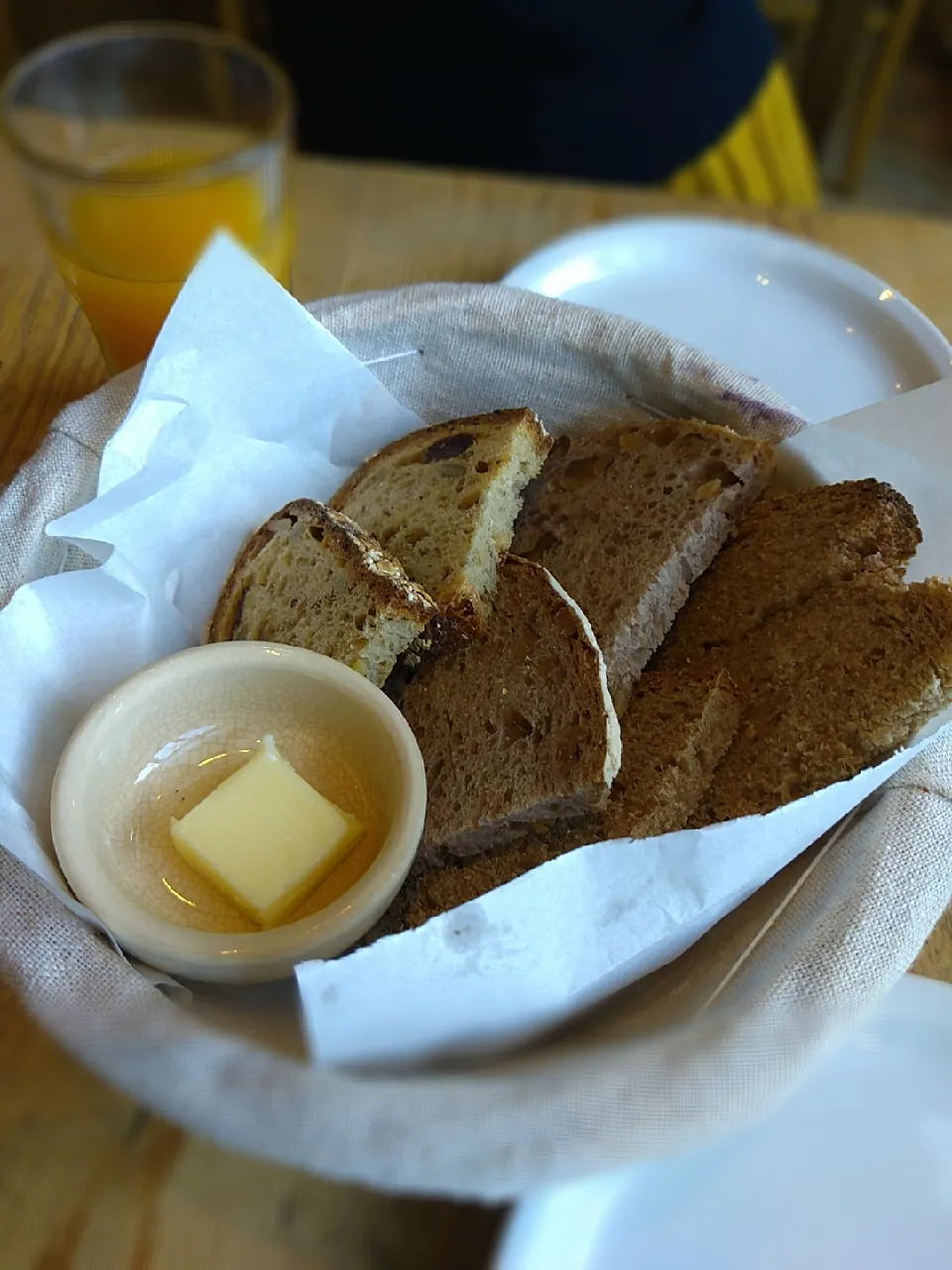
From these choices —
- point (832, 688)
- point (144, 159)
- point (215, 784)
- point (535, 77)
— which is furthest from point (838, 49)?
point (215, 784)

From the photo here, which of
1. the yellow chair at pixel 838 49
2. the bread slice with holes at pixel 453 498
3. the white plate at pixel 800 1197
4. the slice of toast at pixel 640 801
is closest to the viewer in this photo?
the white plate at pixel 800 1197

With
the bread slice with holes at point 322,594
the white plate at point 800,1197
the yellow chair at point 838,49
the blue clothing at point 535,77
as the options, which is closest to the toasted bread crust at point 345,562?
the bread slice with holes at point 322,594

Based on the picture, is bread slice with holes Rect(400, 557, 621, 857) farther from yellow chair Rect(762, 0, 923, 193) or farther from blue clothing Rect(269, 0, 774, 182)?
yellow chair Rect(762, 0, 923, 193)

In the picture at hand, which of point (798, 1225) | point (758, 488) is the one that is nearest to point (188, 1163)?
point (798, 1225)

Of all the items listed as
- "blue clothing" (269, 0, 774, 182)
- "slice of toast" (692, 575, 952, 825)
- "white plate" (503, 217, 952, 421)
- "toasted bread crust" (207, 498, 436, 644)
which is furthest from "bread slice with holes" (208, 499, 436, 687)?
"blue clothing" (269, 0, 774, 182)

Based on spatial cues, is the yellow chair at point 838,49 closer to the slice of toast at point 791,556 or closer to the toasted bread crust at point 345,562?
the slice of toast at point 791,556

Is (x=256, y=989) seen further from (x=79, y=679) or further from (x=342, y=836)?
(x=79, y=679)
